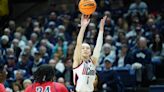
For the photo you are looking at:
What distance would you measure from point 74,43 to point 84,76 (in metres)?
6.18

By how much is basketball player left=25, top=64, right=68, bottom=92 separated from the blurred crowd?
5.12 m

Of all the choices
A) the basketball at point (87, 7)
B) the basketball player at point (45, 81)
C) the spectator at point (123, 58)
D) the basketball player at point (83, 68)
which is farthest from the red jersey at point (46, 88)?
the spectator at point (123, 58)

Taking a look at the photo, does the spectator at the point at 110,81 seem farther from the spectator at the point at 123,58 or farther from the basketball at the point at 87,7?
the basketball at the point at 87,7

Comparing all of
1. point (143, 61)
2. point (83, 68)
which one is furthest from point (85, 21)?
point (143, 61)

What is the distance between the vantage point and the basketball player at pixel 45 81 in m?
6.11

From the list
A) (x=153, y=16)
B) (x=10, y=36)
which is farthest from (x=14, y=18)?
(x=153, y=16)

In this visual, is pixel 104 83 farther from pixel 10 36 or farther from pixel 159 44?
pixel 10 36

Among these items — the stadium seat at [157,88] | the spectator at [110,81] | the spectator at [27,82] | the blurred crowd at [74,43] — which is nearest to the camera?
the stadium seat at [157,88]

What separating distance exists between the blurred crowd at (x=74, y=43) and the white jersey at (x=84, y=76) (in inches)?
154

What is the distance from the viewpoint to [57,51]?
13.5 metres

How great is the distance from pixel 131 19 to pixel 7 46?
380 cm

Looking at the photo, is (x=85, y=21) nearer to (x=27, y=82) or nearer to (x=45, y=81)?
(x=45, y=81)

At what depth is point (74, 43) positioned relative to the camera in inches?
531

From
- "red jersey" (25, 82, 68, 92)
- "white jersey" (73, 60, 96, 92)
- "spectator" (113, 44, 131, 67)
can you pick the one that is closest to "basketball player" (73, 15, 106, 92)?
"white jersey" (73, 60, 96, 92)
